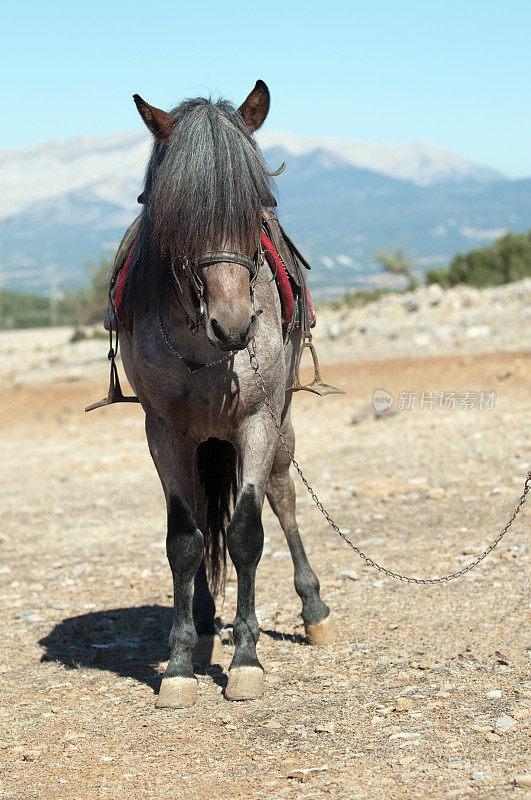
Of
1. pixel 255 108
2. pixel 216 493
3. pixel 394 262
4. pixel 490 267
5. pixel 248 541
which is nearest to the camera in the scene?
pixel 255 108

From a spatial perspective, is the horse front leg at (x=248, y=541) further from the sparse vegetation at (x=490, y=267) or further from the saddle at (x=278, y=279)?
the sparse vegetation at (x=490, y=267)

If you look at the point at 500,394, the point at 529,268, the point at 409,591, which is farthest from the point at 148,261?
the point at 529,268

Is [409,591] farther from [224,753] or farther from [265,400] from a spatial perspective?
[224,753]

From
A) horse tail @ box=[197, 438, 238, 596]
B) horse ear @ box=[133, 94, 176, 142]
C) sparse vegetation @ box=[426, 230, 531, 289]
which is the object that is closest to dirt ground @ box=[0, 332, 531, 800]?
horse tail @ box=[197, 438, 238, 596]

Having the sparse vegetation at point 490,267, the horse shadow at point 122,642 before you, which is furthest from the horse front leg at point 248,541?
the sparse vegetation at point 490,267

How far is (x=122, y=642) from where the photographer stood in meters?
5.43

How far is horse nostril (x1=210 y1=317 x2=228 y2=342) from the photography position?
3553 millimetres

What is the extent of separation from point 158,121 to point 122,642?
308 cm

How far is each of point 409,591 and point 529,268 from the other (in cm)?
3009

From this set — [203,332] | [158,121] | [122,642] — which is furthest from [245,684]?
[158,121]

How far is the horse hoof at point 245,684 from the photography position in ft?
13.8

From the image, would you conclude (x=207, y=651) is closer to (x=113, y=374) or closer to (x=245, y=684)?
(x=245, y=684)

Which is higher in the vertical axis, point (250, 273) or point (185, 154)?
point (185, 154)

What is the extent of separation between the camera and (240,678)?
4238mm
